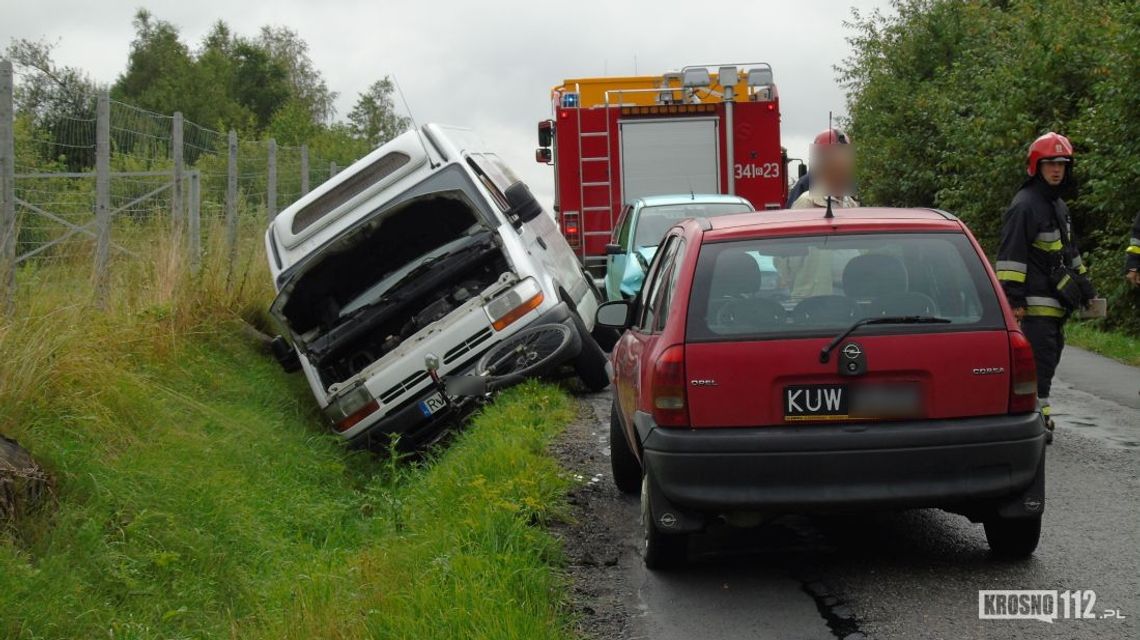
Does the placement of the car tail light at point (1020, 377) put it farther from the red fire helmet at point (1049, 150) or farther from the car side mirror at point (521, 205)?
the car side mirror at point (521, 205)

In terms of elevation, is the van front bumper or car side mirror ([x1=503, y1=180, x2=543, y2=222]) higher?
car side mirror ([x1=503, y1=180, x2=543, y2=222])

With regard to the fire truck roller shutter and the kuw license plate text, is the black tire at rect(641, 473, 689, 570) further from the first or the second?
the fire truck roller shutter

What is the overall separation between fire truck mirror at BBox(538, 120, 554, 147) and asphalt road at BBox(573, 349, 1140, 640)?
42.0ft

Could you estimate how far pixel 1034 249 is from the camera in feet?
28.2

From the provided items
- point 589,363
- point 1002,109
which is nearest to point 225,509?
point 589,363

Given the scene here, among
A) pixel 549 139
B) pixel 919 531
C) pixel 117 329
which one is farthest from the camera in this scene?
pixel 549 139

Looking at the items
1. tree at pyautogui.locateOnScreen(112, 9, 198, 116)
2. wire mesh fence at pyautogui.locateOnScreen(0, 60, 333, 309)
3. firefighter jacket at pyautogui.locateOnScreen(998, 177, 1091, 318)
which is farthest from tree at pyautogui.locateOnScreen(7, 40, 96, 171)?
tree at pyautogui.locateOnScreen(112, 9, 198, 116)

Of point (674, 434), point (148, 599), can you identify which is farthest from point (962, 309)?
point (148, 599)

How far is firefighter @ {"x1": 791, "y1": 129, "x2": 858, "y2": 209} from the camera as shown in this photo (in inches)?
376

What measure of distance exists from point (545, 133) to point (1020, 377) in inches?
593

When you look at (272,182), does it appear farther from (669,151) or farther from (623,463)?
(623,463)

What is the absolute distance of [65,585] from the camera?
648 centimetres

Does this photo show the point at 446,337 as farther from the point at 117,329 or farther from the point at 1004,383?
the point at 1004,383

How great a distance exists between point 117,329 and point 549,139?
10621mm
